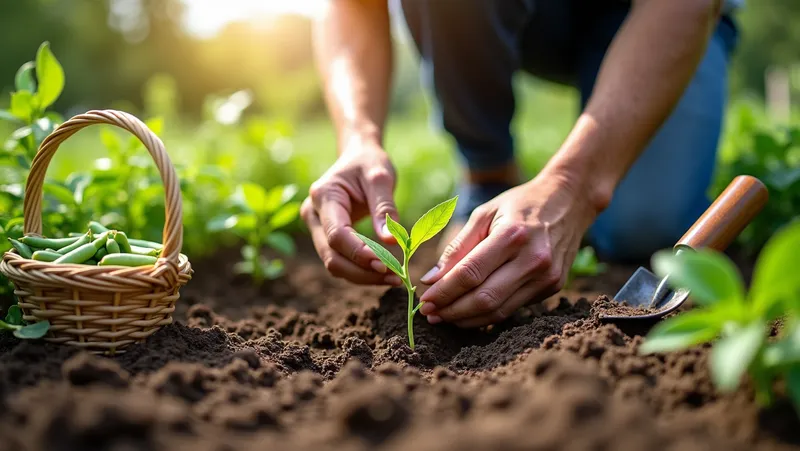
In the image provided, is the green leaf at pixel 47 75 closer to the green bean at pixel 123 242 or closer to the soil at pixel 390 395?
the green bean at pixel 123 242

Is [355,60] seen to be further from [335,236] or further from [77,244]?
[77,244]

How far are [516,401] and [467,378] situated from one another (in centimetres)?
38

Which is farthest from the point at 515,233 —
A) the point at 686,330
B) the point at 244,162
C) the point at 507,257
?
the point at 244,162

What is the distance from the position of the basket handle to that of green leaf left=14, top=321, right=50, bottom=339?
0.29 m

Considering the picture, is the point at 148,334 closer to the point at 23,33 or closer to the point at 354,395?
the point at 354,395

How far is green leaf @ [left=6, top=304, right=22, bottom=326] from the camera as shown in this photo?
4.83 ft

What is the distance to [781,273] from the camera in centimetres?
91

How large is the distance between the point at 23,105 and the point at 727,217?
1.97 m

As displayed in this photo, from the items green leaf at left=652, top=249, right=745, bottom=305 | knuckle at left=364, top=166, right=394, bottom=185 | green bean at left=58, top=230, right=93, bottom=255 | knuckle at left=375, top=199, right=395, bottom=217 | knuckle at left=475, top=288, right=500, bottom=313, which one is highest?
green leaf at left=652, top=249, right=745, bottom=305

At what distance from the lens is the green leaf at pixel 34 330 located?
134 centimetres

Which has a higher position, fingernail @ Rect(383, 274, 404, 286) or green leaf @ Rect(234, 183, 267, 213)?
green leaf @ Rect(234, 183, 267, 213)

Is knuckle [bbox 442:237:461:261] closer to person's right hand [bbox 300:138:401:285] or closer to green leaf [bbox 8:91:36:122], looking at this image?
person's right hand [bbox 300:138:401:285]

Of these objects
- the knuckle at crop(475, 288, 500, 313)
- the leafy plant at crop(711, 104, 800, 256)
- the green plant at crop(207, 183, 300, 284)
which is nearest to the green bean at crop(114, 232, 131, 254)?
the green plant at crop(207, 183, 300, 284)

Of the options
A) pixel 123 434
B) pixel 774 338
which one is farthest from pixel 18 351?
pixel 774 338
